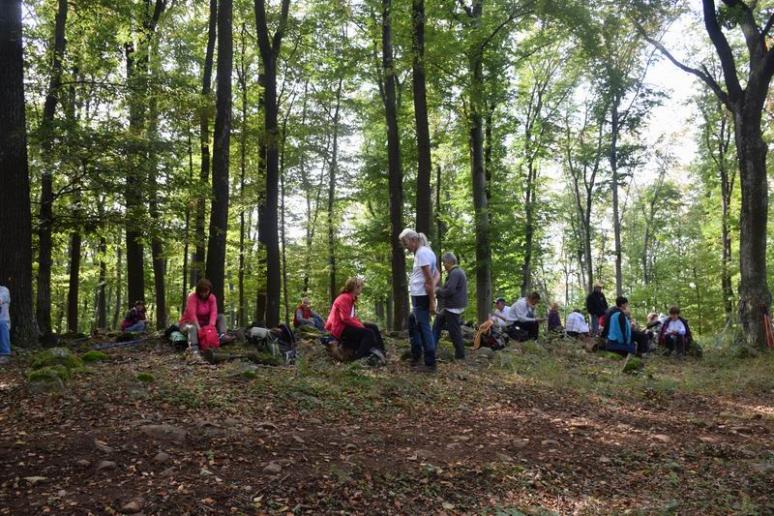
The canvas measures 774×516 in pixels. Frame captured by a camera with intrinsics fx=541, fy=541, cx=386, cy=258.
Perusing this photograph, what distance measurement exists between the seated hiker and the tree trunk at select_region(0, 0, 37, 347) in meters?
12.5

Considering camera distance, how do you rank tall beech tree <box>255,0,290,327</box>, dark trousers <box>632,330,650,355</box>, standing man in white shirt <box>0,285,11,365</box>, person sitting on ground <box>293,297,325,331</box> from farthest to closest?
person sitting on ground <box>293,297,325,331</box> < tall beech tree <box>255,0,290,327</box> < dark trousers <box>632,330,650,355</box> < standing man in white shirt <box>0,285,11,365</box>

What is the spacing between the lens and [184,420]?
4.49 meters

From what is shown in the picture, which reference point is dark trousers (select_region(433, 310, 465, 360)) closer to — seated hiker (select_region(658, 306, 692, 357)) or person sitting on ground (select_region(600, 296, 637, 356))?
person sitting on ground (select_region(600, 296, 637, 356))

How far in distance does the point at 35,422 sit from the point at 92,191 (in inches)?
252

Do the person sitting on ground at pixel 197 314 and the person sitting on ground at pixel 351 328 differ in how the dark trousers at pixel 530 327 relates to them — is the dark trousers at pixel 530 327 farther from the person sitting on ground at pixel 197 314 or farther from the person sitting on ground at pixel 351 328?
the person sitting on ground at pixel 197 314

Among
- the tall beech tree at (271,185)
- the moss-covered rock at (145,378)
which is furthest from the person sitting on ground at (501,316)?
the moss-covered rock at (145,378)

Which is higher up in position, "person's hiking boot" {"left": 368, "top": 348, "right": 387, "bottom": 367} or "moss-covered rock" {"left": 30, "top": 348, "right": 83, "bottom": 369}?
"moss-covered rock" {"left": 30, "top": 348, "right": 83, "bottom": 369}

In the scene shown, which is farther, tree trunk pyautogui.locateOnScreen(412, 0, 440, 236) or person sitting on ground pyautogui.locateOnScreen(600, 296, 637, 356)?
tree trunk pyautogui.locateOnScreen(412, 0, 440, 236)

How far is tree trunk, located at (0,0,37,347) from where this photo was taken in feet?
26.4

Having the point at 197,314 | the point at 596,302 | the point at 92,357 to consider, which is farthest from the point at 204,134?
the point at 596,302

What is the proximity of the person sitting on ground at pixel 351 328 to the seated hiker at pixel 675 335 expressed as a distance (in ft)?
25.4

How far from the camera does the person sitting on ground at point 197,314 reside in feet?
26.0

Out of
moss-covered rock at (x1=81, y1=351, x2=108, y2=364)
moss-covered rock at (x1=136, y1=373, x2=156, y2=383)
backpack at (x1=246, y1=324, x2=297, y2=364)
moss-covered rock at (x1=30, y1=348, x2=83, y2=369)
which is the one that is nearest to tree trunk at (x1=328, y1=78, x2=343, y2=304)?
backpack at (x1=246, y1=324, x2=297, y2=364)

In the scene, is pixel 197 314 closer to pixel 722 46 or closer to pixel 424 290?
pixel 424 290
